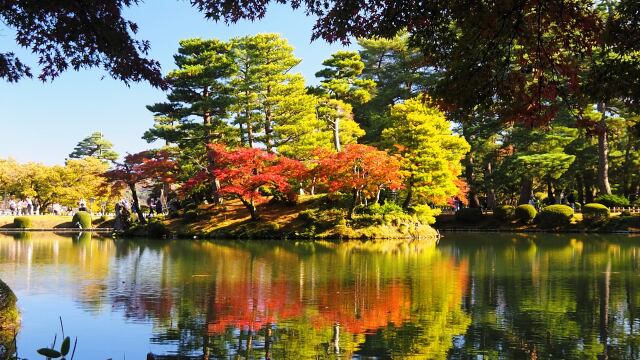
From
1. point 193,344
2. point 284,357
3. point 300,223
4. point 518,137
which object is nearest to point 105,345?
point 193,344

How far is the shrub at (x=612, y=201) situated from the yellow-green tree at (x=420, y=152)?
1010cm

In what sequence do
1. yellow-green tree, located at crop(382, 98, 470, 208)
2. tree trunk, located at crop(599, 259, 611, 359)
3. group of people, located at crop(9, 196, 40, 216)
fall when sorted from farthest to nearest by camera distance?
group of people, located at crop(9, 196, 40, 216), yellow-green tree, located at crop(382, 98, 470, 208), tree trunk, located at crop(599, 259, 611, 359)

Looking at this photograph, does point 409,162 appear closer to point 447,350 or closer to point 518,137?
point 518,137

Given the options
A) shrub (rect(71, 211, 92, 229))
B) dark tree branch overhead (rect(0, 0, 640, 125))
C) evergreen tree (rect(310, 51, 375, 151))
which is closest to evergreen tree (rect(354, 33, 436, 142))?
evergreen tree (rect(310, 51, 375, 151))

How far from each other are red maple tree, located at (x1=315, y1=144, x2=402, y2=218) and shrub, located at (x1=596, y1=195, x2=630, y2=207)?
1360 centimetres

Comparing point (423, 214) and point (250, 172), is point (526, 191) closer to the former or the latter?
point (423, 214)

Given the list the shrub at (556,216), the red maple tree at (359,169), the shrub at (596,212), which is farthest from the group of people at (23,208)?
the shrub at (596,212)

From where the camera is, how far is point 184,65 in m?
26.7

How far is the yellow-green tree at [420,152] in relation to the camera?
24.4 m

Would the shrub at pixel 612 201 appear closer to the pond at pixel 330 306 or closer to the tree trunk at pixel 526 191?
the tree trunk at pixel 526 191

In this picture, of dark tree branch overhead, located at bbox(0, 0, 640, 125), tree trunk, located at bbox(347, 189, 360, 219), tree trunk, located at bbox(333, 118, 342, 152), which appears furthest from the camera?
tree trunk, located at bbox(333, 118, 342, 152)

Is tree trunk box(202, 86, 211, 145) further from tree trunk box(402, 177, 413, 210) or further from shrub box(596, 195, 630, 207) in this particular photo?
shrub box(596, 195, 630, 207)

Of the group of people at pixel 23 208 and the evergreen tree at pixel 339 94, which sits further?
the group of people at pixel 23 208

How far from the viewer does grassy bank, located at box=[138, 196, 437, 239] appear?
23484 millimetres
